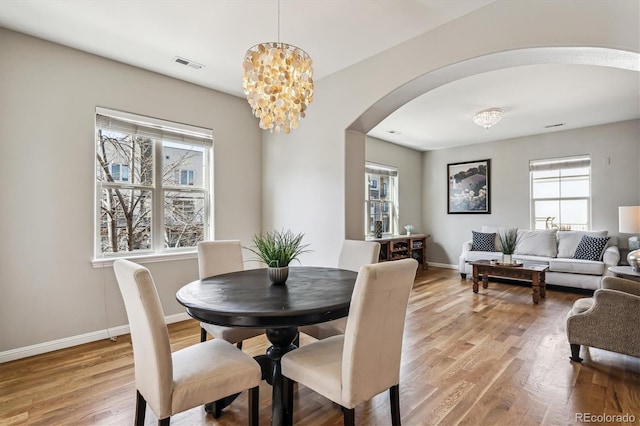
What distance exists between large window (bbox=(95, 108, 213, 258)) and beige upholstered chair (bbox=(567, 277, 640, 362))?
389 centimetres

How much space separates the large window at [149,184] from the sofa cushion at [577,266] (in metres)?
5.43

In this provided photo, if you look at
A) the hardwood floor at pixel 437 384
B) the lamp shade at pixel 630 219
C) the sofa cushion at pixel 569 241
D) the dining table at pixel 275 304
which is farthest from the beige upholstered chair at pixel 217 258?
the sofa cushion at pixel 569 241

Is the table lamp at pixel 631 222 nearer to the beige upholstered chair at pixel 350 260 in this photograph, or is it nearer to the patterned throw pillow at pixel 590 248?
the patterned throw pillow at pixel 590 248

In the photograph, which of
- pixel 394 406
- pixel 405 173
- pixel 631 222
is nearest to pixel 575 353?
pixel 631 222

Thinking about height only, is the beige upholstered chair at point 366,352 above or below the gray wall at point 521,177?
below

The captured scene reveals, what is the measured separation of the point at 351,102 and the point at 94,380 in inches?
127

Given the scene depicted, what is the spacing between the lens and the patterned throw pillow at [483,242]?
6.23m

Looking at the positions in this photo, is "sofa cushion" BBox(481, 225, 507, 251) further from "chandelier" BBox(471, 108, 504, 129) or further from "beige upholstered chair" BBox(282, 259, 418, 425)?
"beige upholstered chair" BBox(282, 259, 418, 425)

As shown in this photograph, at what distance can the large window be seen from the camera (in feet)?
10.8

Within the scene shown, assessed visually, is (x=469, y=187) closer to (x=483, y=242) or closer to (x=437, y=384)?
(x=483, y=242)

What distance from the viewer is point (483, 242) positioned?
6.28 m

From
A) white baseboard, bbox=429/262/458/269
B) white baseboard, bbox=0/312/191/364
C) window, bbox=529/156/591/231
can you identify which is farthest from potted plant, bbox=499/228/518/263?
white baseboard, bbox=0/312/191/364

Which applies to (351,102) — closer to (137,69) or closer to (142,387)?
(137,69)

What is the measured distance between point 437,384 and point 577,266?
4200 millimetres
